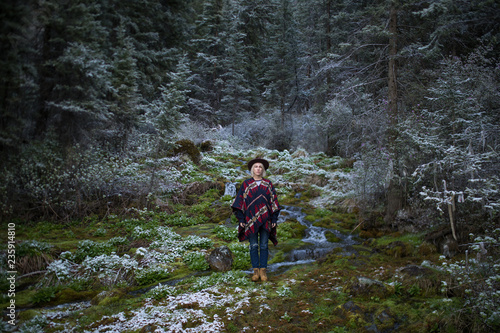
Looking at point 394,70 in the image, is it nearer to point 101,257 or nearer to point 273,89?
point 101,257

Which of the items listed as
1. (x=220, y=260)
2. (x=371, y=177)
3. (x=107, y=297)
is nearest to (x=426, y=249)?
(x=371, y=177)

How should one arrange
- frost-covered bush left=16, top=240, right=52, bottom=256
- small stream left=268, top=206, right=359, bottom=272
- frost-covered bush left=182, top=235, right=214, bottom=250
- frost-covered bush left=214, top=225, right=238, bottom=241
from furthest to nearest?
1. frost-covered bush left=214, top=225, right=238, bottom=241
2. frost-covered bush left=182, top=235, right=214, bottom=250
3. small stream left=268, top=206, right=359, bottom=272
4. frost-covered bush left=16, top=240, right=52, bottom=256

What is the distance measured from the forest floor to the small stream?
8 centimetres

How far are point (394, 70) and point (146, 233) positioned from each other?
8878 millimetres

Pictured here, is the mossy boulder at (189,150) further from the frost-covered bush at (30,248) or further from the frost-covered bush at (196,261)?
the frost-covered bush at (30,248)

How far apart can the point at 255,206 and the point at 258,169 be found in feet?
2.28

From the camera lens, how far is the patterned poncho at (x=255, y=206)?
5277 millimetres

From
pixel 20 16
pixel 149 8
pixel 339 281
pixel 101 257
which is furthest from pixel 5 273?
pixel 149 8

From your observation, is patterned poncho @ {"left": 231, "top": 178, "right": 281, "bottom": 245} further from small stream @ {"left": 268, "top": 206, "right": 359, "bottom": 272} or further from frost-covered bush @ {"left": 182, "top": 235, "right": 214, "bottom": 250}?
frost-covered bush @ {"left": 182, "top": 235, "right": 214, "bottom": 250}

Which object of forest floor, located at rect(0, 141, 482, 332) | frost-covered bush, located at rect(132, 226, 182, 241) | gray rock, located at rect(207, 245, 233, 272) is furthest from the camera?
frost-covered bush, located at rect(132, 226, 182, 241)

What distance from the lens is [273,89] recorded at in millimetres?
24656

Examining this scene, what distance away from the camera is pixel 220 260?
6.16 metres

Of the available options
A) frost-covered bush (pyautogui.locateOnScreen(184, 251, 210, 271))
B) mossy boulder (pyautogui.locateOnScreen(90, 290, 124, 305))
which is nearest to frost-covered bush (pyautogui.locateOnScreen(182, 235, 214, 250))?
frost-covered bush (pyautogui.locateOnScreen(184, 251, 210, 271))

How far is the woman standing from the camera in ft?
17.4
